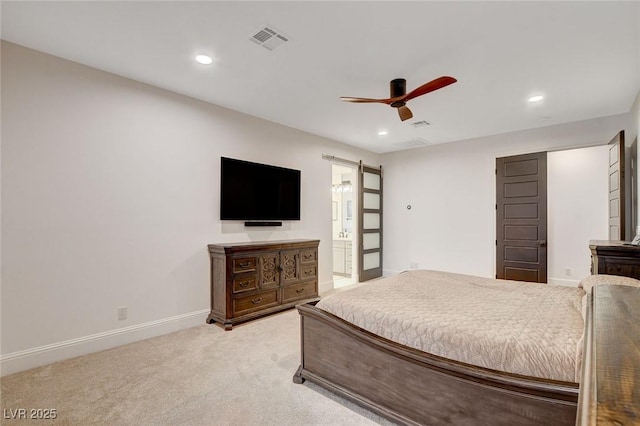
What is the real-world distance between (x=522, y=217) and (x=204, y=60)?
16.5 feet

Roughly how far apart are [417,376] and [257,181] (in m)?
3.19

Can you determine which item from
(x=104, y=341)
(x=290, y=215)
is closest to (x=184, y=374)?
(x=104, y=341)

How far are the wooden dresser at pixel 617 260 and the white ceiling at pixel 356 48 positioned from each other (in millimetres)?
1696

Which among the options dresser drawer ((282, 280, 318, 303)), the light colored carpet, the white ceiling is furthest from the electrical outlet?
the white ceiling

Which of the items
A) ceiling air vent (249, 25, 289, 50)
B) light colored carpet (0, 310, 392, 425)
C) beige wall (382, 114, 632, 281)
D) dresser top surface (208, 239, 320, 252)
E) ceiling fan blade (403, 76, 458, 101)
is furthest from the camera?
beige wall (382, 114, 632, 281)

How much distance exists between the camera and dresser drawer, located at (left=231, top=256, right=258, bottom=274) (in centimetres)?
352

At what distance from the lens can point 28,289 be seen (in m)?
2.58

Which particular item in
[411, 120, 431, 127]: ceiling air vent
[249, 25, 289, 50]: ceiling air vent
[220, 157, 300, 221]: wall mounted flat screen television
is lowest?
[220, 157, 300, 221]: wall mounted flat screen television

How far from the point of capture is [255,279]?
12.2ft

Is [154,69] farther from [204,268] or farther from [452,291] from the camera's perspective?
[452,291]

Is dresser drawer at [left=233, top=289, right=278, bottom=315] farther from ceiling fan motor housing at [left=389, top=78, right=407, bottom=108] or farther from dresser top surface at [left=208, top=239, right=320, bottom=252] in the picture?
ceiling fan motor housing at [left=389, top=78, right=407, bottom=108]

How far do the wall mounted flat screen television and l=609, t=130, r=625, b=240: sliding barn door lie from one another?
157 inches

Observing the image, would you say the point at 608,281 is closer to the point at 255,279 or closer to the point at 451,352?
the point at 451,352

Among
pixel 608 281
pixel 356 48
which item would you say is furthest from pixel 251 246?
pixel 608 281
